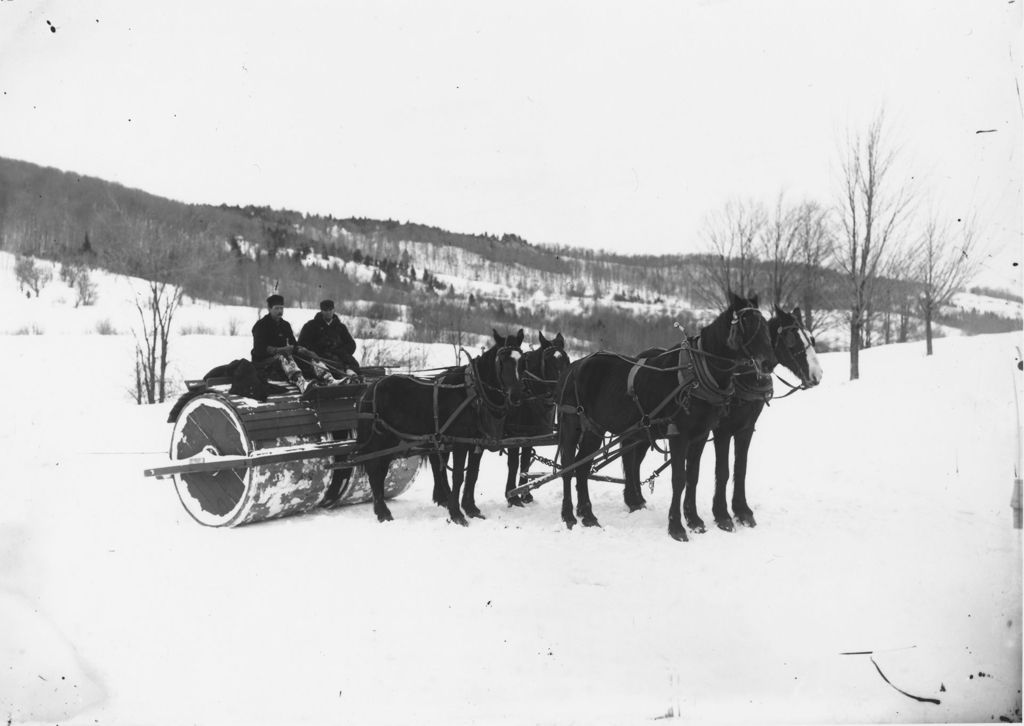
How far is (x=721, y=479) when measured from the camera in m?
7.45

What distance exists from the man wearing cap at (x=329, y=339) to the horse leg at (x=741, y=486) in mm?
4520

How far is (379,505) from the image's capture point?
26.2 feet

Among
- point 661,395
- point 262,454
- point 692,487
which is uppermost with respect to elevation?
point 661,395

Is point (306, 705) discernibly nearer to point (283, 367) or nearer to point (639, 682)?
point (639, 682)

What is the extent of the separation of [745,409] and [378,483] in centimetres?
406

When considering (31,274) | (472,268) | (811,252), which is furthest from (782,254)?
(31,274)

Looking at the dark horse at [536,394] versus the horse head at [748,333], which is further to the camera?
the dark horse at [536,394]

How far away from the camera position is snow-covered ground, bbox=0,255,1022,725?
14.0 ft

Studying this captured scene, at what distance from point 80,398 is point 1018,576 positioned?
20.1 m

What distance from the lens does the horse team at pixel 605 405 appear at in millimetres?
6938

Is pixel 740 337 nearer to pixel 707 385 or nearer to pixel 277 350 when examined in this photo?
pixel 707 385

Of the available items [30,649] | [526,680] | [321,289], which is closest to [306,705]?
[526,680]

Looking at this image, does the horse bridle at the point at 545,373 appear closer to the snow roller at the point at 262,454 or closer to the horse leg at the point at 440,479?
the horse leg at the point at 440,479

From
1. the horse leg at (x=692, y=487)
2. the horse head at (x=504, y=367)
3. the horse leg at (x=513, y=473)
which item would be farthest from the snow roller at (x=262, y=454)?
the horse leg at (x=692, y=487)
